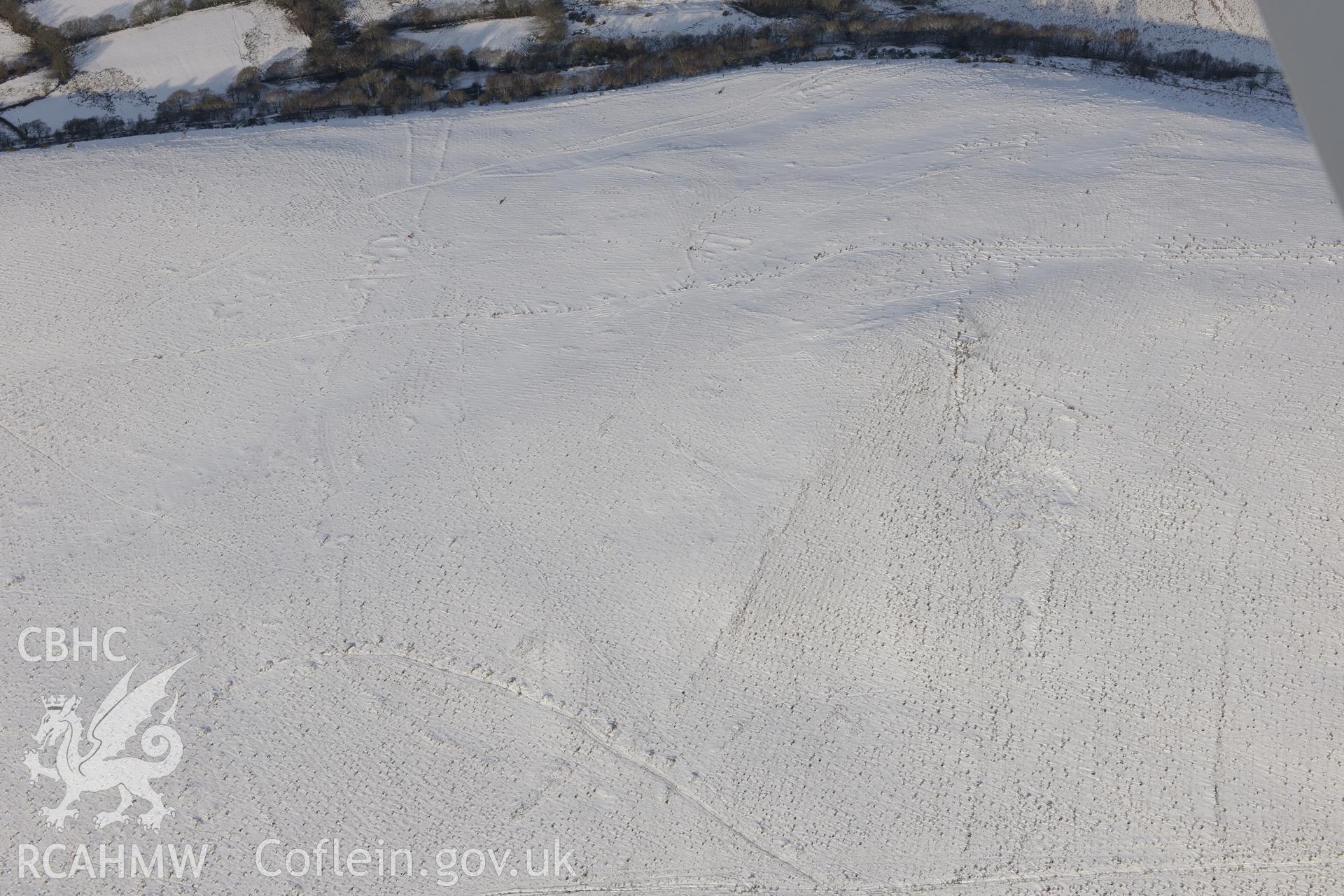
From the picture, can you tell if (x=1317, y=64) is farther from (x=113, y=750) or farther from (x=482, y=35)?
(x=482, y=35)

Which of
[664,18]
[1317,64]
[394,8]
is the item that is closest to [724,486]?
[1317,64]

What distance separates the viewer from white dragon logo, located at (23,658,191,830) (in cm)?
1667

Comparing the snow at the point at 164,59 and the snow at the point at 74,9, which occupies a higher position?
the snow at the point at 74,9

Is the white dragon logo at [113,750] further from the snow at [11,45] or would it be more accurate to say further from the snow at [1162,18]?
the snow at [1162,18]

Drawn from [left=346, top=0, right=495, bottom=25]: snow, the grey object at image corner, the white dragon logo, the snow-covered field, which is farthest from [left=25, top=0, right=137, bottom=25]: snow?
the grey object at image corner

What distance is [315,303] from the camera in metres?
25.0

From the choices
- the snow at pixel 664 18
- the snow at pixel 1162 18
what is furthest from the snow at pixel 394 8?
the snow at pixel 1162 18

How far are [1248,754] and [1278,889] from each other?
2.20m

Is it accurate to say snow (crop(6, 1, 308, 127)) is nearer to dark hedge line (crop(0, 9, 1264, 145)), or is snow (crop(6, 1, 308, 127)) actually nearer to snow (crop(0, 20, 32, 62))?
dark hedge line (crop(0, 9, 1264, 145))

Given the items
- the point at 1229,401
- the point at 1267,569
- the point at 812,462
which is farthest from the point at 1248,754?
the point at 812,462

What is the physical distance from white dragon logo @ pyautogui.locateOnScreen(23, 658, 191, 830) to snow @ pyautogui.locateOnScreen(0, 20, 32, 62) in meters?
27.8

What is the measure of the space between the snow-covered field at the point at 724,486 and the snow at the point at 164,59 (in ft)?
14.7

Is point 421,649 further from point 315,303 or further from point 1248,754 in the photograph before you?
point 1248,754

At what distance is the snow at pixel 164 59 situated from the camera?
3181 centimetres
